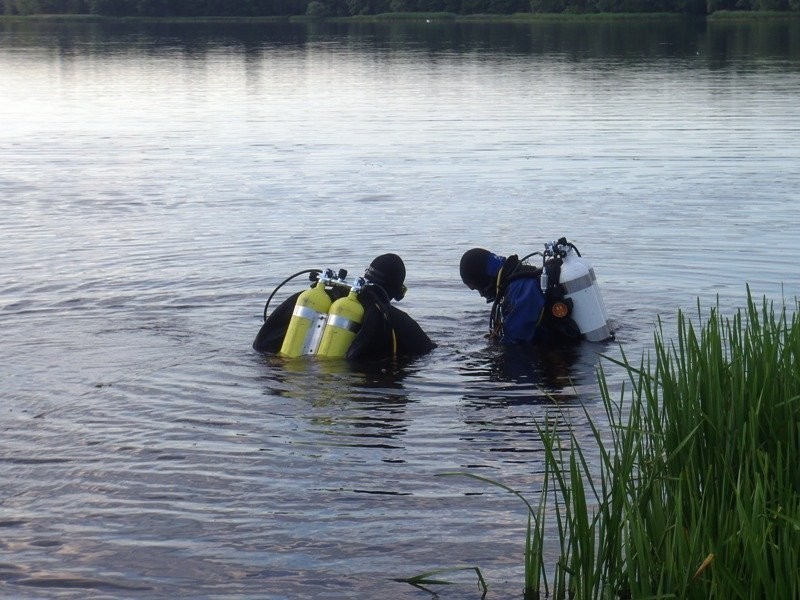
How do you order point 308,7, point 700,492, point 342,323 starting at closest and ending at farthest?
1. point 700,492
2. point 342,323
3. point 308,7

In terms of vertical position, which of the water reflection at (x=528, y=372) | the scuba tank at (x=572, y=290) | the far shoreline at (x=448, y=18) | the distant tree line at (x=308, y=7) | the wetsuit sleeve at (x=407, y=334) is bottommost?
the water reflection at (x=528, y=372)

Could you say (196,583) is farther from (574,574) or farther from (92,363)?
(92,363)

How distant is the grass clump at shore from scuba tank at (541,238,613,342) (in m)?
3.60

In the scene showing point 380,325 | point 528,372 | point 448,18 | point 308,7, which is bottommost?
point 528,372

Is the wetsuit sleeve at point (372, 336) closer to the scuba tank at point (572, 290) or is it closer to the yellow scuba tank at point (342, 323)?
the yellow scuba tank at point (342, 323)

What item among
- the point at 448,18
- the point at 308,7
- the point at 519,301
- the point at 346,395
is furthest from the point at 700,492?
the point at 308,7

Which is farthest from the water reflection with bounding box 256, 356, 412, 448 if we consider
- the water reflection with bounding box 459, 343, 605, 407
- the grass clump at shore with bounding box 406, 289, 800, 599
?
the grass clump at shore with bounding box 406, 289, 800, 599

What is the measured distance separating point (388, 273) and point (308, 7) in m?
97.3

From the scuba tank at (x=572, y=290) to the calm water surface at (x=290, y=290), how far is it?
223 millimetres

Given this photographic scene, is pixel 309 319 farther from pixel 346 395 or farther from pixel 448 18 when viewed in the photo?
pixel 448 18

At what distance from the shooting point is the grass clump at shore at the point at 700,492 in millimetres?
3658

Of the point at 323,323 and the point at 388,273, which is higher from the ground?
the point at 388,273

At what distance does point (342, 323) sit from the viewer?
8219 mm

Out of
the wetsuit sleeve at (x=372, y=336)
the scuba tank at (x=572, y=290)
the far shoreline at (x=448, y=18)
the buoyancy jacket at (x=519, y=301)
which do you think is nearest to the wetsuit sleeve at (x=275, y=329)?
the wetsuit sleeve at (x=372, y=336)
